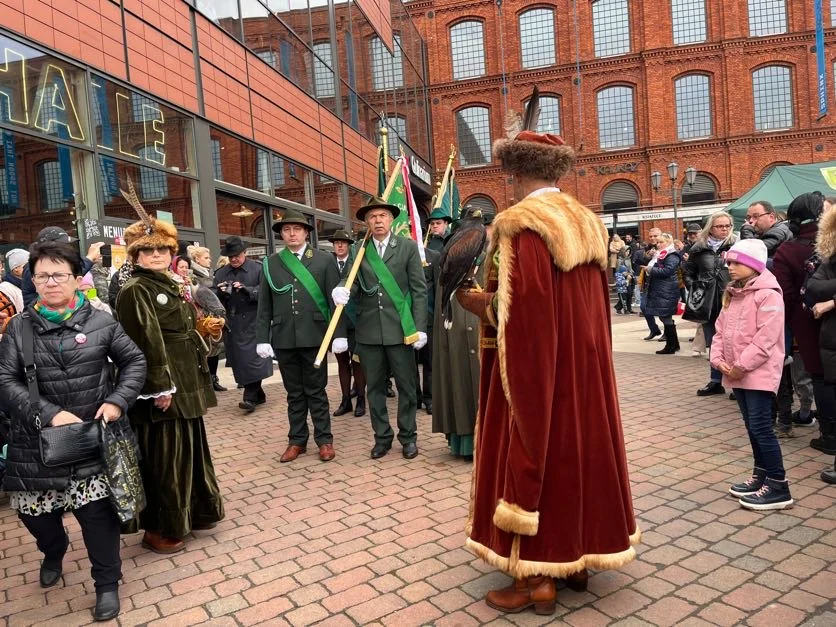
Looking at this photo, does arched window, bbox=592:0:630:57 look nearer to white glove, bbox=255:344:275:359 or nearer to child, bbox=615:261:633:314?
child, bbox=615:261:633:314

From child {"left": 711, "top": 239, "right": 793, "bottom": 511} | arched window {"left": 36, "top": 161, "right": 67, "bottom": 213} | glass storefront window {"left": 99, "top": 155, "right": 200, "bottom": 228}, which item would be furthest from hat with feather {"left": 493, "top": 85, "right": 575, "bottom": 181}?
glass storefront window {"left": 99, "top": 155, "right": 200, "bottom": 228}

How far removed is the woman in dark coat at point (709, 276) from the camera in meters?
7.16

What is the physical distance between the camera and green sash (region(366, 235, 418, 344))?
525 cm

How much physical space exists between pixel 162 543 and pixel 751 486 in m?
3.64

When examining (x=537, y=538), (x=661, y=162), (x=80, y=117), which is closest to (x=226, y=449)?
(x=537, y=538)

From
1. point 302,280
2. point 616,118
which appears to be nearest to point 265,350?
point 302,280

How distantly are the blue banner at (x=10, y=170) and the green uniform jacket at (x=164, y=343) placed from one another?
531 centimetres

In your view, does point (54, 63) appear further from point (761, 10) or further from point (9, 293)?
point (761, 10)

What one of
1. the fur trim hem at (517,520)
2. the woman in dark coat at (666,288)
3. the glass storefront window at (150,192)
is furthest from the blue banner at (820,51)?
the fur trim hem at (517,520)

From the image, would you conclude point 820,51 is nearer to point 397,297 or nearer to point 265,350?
point 397,297

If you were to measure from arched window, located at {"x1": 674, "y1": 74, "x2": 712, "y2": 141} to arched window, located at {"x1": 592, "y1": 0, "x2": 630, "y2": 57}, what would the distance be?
11.3ft

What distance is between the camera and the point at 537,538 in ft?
8.88

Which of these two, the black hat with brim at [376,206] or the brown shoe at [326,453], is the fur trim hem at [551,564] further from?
the black hat with brim at [376,206]

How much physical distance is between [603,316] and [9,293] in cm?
431
